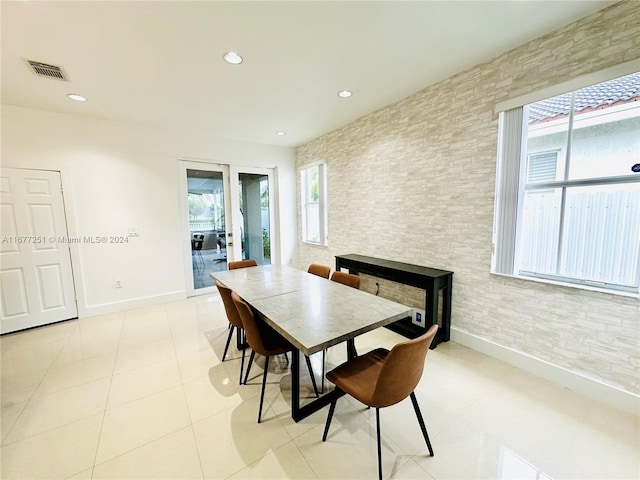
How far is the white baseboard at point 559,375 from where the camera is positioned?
178 centimetres

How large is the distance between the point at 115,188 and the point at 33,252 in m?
1.21

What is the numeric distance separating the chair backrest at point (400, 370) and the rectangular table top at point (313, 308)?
0.27m

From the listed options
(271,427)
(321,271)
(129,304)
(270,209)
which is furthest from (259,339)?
(270,209)

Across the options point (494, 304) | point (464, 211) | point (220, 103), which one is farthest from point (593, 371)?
point (220, 103)

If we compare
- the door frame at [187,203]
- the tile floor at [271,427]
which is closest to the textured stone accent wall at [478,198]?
the tile floor at [271,427]

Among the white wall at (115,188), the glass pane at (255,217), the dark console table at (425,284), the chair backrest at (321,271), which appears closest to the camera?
the dark console table at (425,284)

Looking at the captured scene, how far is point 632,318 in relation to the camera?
1.74 m

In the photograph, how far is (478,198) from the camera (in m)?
2.45

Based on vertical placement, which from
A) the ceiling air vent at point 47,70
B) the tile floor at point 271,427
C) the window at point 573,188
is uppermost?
the ceiling air vent at point 47,70

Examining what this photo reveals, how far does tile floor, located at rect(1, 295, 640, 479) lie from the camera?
55.8 inches

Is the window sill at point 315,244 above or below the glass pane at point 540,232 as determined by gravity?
below

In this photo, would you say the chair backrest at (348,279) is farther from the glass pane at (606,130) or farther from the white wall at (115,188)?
the white wall at (115,188)

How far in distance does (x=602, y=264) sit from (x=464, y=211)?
1.04 metres

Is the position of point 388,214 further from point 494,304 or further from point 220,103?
point 220,103
